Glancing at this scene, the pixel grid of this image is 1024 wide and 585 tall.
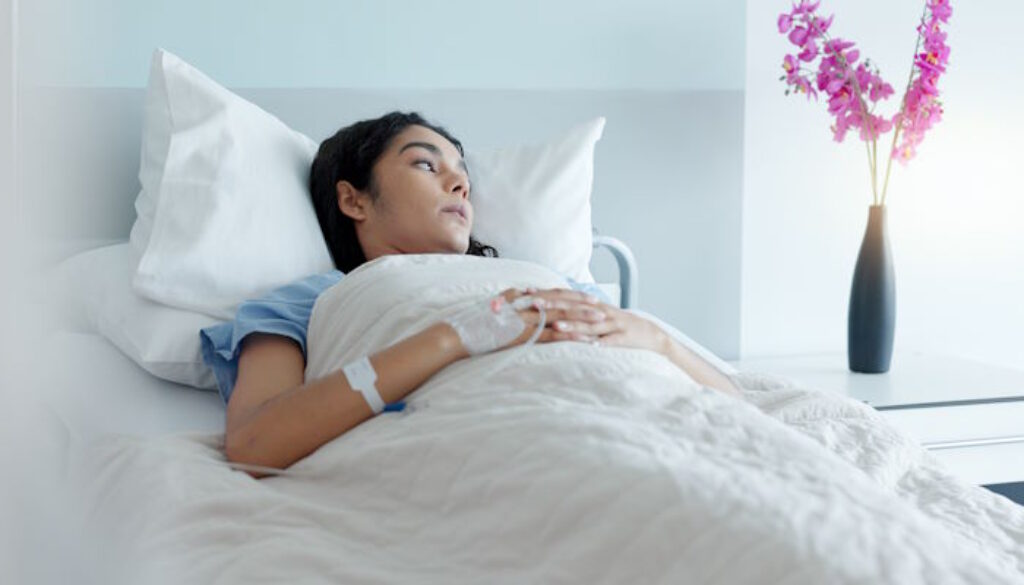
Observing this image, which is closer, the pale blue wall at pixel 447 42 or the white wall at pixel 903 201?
the pale blue wall at pixel 447 42

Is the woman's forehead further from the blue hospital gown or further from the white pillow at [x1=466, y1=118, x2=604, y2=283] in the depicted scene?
the blue hospital gown

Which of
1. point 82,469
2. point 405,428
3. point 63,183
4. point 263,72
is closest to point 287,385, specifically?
point 405,428

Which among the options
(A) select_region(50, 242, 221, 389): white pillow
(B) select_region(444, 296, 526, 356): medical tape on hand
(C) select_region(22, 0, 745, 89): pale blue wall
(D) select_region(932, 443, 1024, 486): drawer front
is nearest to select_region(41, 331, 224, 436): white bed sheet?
(A) select_region(50, 242, 221, 389): white pillow

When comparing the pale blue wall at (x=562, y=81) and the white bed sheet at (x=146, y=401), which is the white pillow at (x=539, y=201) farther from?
the white bed sheet at (x=146, y=401)

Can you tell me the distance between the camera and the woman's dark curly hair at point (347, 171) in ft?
5.75

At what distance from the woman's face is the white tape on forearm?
49 cm

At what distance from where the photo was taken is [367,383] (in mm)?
1246

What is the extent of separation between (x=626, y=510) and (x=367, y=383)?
46 cm

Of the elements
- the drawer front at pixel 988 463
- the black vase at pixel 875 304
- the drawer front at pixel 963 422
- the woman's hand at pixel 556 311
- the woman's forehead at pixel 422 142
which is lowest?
the drawer front at pixel 988 463

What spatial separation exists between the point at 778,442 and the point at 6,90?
868 millimetres

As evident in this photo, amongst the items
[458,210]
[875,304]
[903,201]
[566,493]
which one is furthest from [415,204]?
[903,201]

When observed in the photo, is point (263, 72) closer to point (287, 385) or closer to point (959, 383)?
point (287, 385)

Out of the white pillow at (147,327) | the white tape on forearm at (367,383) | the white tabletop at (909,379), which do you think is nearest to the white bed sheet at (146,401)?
the white pillow at (147,327)

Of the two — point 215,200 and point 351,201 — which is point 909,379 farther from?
point 215,200
